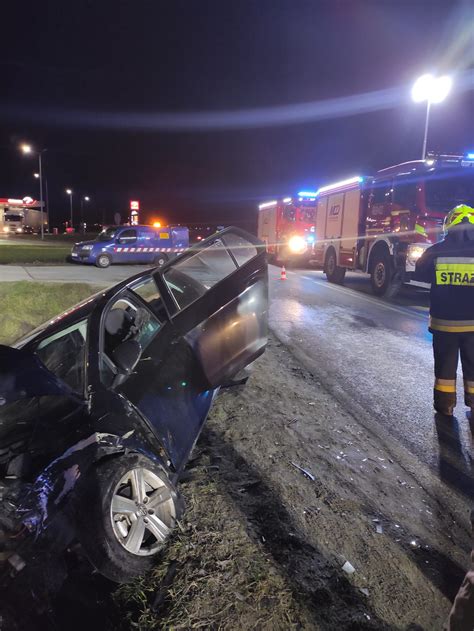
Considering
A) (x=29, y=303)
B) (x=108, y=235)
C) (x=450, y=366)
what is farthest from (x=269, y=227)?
(x=450, y=366)

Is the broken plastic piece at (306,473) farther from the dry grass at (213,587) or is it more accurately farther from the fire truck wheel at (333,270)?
the fire truck wheel at (333,270)

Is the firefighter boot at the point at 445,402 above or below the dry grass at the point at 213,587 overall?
above

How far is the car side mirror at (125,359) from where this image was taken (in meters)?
2.74

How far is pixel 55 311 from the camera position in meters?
8.44

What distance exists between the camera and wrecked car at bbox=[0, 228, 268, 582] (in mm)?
2219

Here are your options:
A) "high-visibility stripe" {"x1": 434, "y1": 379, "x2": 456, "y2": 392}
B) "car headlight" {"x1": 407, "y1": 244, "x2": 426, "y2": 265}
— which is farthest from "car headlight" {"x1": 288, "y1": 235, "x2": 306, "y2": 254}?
"high-visibility stripe" {"x1": 434, "y1": 379, "x2": 456, "y2": 392}

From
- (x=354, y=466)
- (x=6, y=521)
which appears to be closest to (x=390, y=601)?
(x=354, y=466)

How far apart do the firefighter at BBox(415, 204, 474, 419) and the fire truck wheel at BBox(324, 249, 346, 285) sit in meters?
9.87

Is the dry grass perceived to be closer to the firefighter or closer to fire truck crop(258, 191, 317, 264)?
the firefighter

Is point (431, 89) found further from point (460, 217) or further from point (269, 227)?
point (460, 217)

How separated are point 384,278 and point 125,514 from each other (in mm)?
9909

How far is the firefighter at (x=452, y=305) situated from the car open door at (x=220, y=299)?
5.40 feet

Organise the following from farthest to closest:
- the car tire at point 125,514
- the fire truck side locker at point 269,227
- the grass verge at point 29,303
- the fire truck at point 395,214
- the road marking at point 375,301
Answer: the fire truck side locker at point 269,227, the fire truck at point 395,214, the road marking at point 375,301, the grass verge at point 29,303, the car tire at point 125,514

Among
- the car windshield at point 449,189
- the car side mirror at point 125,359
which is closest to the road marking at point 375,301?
the car windshield at point 449,189
